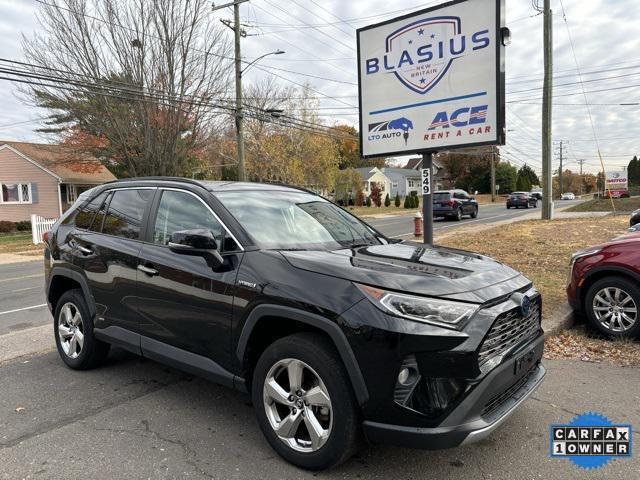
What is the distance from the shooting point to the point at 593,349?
5.14 m

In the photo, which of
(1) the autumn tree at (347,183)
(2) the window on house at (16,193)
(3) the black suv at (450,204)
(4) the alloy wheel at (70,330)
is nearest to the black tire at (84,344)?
(4) the alloy wheel at (70,330)

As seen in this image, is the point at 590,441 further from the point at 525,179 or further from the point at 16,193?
the point at 525,179

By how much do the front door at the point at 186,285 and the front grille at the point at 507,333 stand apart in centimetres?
159

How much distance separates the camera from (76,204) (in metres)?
5.03

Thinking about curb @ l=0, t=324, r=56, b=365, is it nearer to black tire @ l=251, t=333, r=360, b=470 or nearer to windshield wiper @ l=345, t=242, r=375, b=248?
black tire @ l=251, t=333, r=360, b=470

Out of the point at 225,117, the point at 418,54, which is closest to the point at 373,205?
the point at 225,117

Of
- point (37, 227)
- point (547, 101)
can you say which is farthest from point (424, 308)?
point (37, 227)

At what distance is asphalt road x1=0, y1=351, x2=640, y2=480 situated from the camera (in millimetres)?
2932

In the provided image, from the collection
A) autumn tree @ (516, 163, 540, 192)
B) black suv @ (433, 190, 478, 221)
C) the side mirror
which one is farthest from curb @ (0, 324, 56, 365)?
autumn tree @ (516, 163, 540, 192)

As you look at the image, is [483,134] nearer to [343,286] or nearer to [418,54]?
[418,54]

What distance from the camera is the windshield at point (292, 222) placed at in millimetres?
3507

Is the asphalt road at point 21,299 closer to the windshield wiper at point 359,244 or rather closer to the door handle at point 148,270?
the door handle at point 148,270

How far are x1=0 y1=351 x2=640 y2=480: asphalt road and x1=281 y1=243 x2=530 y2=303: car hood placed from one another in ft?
3.43

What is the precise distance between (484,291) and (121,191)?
3337 mm
